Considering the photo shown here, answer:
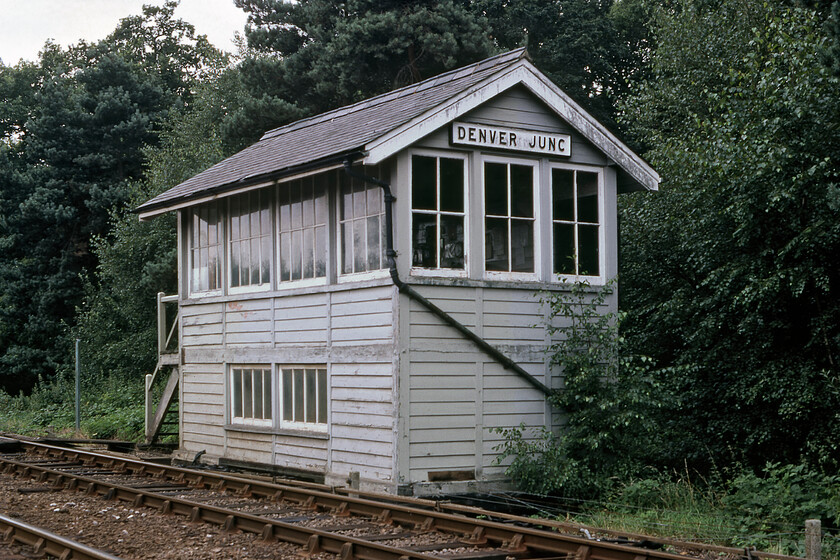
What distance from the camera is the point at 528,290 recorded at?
518 inches

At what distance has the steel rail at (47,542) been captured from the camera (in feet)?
24.8

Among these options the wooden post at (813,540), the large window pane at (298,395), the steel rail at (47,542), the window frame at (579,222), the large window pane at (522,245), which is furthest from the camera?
the large window pane at (298,395)

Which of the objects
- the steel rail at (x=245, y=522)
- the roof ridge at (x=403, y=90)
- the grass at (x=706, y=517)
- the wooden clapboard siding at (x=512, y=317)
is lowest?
the grass at (x=706, y=517)

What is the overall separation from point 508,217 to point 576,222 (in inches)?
44.9

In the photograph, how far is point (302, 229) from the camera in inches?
561

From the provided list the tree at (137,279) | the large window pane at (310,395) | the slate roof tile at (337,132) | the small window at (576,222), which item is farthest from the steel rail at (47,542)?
the tree at (137,279)

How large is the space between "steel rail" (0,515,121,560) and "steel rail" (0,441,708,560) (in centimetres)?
173

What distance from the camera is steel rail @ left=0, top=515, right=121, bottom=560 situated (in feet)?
24.8

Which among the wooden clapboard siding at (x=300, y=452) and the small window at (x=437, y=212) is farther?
the wooden clapboard siding at (x=300, y=452)

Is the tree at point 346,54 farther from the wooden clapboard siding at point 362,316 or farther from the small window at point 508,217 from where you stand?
the wooden clapboard siding at point 362,316

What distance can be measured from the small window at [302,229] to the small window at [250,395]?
1.62 metres

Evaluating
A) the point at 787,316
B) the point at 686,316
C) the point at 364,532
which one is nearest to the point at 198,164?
the point at 686,316

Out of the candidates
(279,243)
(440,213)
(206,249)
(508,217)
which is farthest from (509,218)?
(206,249)

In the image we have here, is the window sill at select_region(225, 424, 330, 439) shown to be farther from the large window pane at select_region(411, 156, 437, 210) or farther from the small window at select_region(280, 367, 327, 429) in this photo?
the large window pane at select_region(411, 156, 437, 210)
